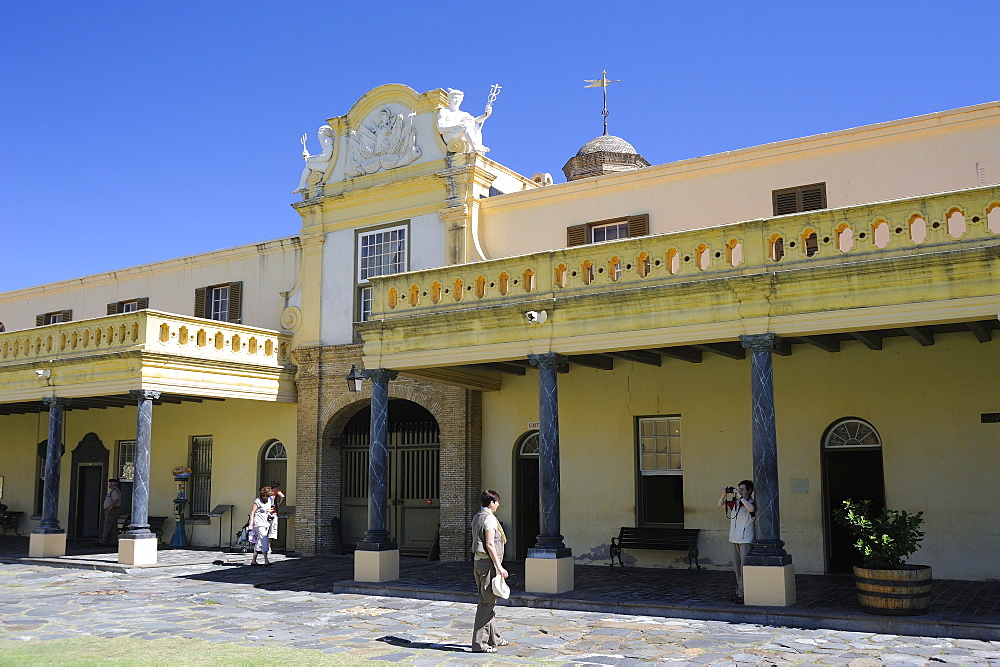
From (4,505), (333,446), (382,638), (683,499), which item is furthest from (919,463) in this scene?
(4,505)

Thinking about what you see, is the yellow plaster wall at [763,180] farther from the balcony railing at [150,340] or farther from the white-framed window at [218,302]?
the white-framed window at [218,302]

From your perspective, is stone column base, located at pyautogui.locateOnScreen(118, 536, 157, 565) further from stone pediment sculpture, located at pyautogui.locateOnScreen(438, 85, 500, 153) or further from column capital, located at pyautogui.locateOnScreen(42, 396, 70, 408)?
stone pediment sculpture, located at pyautogui.locateOnScreen(438, 85, 500, 153)

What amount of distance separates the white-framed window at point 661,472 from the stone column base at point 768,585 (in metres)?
4.89

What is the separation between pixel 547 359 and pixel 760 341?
10.7ft

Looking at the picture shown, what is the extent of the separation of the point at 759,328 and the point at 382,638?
6153 mm

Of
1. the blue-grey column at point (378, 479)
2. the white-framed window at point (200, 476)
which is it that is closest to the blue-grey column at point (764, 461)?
the blue-grey column at point (378, 479)

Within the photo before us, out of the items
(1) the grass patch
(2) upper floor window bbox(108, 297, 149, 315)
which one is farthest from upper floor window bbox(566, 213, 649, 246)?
(2) upper floor window bbox(108, 297, 149, 315)

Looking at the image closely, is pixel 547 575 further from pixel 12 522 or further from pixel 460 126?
pixel 12 522

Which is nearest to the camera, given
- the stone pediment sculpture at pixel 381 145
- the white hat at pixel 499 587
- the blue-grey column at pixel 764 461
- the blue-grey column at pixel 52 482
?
the white hat at pixel 499 587

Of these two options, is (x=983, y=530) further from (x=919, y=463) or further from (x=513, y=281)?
(x=513, y=281)

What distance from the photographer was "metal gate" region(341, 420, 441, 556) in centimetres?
1948

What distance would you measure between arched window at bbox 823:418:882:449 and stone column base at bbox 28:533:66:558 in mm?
15594

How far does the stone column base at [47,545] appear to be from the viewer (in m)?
19.4

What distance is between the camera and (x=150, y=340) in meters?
18.3
